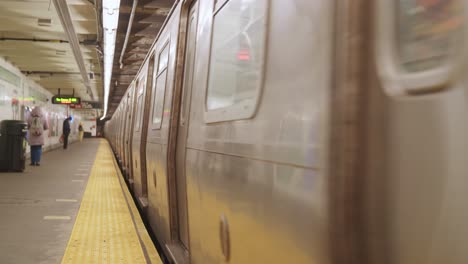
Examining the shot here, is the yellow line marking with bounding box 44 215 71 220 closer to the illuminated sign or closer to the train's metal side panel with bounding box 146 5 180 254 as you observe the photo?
the train's metal side panel with bounding box 146 5 180 254

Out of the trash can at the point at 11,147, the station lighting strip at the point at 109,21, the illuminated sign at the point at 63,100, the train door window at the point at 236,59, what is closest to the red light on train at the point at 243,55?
the train door window at the point at 236,59

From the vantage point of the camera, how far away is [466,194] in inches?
35.9

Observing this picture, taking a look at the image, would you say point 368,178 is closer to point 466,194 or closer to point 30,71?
point 466,194

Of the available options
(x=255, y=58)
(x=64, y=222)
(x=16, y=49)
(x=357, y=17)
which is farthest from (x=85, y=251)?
(x=16, y=49)

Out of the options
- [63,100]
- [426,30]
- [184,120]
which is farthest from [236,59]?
[63,100]

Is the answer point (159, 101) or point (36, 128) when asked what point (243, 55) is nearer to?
point (159, 101)

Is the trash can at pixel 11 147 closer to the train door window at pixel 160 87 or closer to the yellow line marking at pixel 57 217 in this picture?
the yellow line marking at pixel 57 217

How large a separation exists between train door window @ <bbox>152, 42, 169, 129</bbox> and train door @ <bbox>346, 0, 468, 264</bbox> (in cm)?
330

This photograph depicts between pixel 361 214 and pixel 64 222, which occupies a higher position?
pixel 361 214

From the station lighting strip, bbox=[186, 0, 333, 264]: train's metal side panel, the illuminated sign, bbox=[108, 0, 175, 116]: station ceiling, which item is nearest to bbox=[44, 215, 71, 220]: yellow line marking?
the station lighting strip

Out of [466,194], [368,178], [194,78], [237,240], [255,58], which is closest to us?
[466,194]

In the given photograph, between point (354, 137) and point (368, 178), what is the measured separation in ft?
0.34

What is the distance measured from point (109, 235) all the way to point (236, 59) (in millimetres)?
2827

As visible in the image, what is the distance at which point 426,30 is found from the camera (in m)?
1.06
